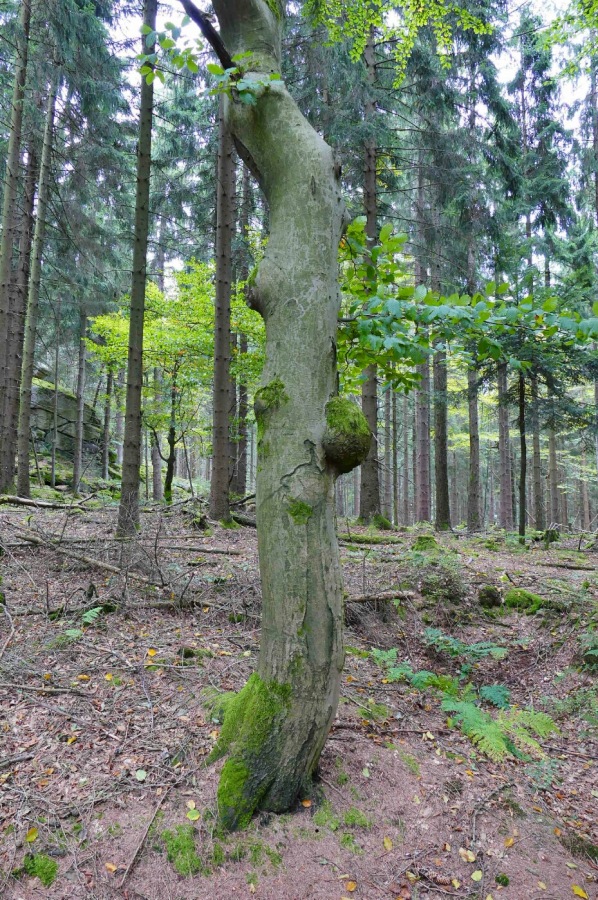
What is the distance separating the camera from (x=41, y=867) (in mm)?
2268

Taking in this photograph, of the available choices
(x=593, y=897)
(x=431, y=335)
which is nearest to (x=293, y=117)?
(x=431, y=335)

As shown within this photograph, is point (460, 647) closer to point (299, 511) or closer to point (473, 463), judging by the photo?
point (299, 511)

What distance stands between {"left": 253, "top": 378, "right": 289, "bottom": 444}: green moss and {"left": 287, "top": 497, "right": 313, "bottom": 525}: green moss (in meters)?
0.34

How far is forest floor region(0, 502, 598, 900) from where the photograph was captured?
2.37 m

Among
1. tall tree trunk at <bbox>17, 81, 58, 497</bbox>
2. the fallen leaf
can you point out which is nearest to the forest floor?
the fallen leaf

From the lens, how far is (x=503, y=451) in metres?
17.0

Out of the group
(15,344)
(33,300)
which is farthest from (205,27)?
(15,344)

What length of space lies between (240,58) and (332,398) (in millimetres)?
1541

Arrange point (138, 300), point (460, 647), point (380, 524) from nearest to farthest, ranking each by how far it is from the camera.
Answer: point (460, 647) → point (138, 300) → point (380, 524)

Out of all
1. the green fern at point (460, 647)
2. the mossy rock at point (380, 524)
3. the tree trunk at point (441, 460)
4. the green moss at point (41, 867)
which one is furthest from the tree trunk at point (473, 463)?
the green moss at point (41, 867)

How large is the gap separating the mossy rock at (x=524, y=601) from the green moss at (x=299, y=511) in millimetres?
4662

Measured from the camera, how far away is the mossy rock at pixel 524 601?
5.71m

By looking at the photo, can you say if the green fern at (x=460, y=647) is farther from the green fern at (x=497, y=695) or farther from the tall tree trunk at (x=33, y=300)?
the tall tree trunk at (x=33, y=300)

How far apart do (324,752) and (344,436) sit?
2.13 m
